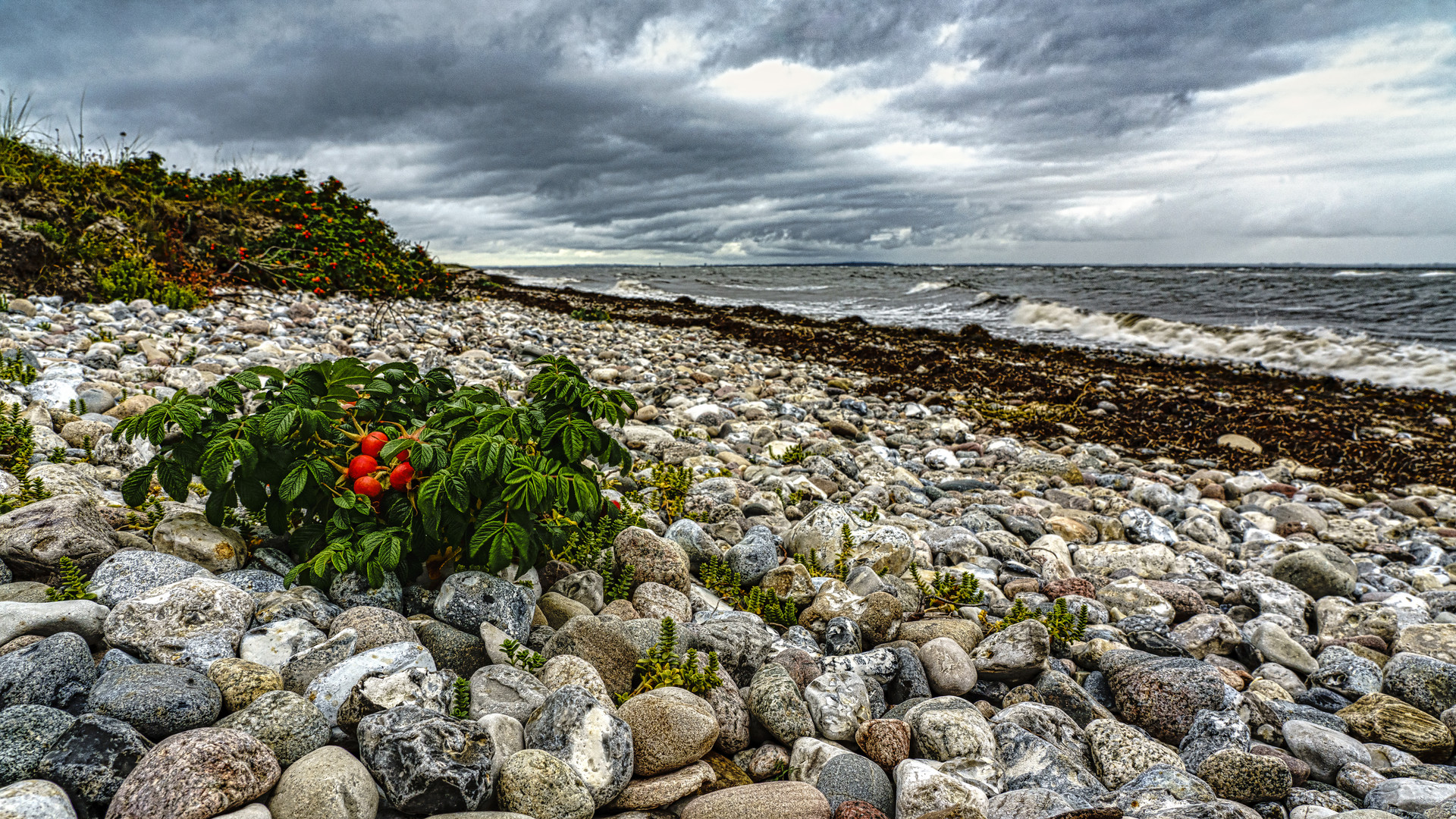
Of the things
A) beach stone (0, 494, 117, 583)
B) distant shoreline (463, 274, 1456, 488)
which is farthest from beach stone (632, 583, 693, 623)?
distant shoreline (463, 274, 1456, 488)

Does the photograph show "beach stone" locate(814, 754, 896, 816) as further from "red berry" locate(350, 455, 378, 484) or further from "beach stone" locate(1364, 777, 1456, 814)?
"red berry" locate(350, 455, 378, 484)

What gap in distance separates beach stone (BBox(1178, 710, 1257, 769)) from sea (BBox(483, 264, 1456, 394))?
14.6 m

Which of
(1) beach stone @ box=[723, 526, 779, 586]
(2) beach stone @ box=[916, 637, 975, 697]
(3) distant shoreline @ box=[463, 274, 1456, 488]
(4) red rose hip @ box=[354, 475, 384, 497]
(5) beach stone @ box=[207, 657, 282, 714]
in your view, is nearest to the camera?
(5) beach stone @ box=[207, 657, 282, 714]

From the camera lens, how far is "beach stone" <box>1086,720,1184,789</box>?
250cm

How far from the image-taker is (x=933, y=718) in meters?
2.62

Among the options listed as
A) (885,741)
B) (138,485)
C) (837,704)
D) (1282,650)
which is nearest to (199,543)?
(138,485)

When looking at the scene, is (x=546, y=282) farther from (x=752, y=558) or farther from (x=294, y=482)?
(x=294, y=482)

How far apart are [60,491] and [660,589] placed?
2.63m

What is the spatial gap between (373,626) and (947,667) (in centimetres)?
229

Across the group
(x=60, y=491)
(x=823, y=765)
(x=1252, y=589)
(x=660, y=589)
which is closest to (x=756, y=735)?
(x=823, y=765)

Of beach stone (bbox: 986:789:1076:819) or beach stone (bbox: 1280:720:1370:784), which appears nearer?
beach stone (bbox: 986:789:1076:819)

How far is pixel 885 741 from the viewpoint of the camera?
2506 mm

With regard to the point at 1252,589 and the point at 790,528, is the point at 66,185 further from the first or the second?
the point at 1252,589

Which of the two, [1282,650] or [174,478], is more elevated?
[174,478]
